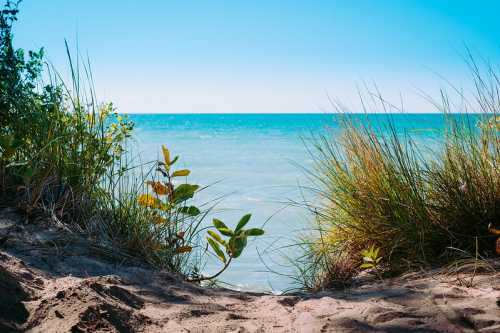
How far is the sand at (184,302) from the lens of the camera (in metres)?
1.63

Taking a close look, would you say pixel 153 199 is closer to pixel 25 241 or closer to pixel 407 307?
pixel 25 241

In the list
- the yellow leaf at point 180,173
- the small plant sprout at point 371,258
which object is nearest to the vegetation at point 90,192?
the yellow leaf at point 180,173

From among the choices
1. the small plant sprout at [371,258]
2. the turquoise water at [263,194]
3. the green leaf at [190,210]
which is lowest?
the turquoise water at [263,194]

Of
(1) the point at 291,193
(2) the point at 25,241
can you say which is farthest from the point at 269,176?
(2) the point at 25,241

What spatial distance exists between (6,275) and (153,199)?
3.90 feet

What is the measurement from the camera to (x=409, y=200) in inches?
108

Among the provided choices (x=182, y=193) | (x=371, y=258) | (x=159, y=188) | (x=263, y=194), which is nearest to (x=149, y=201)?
(x=159, y=188)

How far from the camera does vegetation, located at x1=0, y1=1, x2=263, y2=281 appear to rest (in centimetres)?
267

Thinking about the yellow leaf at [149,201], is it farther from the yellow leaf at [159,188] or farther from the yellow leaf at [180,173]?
the yellow leaf at [180,173]

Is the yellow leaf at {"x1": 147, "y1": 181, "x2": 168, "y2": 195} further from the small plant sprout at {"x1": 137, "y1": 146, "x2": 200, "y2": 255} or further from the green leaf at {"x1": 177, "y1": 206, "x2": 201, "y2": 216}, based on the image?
the green leaf at {"x1": 177, "y1": 206, "x2": 201, "y2": 216}

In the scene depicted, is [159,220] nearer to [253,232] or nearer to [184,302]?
[253,232]

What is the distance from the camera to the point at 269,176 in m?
11.9

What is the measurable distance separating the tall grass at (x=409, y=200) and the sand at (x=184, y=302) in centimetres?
33

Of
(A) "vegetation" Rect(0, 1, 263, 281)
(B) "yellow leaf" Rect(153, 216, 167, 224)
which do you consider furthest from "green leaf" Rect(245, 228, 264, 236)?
(B) "yellow leaf" Rect(153, 216, 167, 224)
